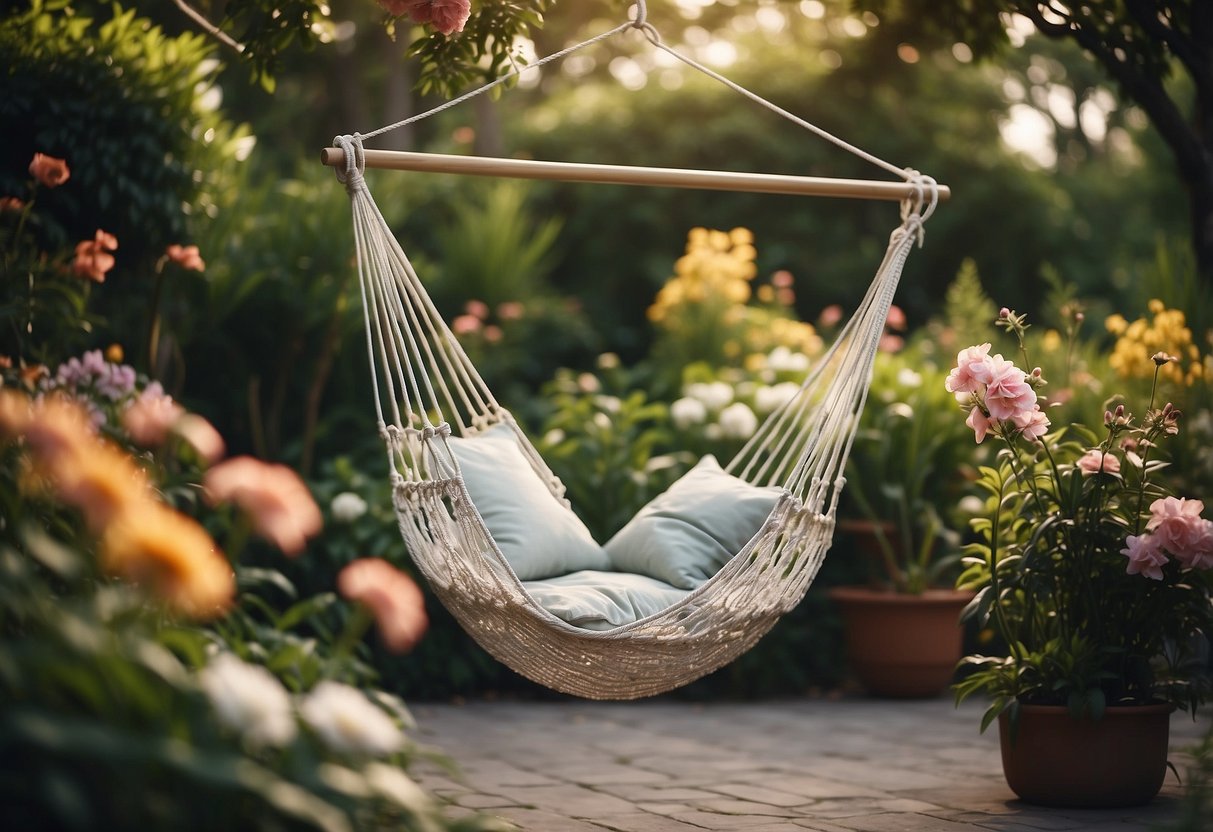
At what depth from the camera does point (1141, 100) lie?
3.06 meters

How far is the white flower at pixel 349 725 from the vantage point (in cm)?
110

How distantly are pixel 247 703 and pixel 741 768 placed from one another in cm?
181

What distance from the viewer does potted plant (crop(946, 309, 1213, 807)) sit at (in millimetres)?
2242

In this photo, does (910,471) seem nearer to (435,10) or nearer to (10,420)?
(435,10)

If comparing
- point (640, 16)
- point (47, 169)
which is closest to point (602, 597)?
point (640, 16)

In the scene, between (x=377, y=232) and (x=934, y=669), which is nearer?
(x=377, y=232)

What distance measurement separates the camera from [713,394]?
12.5 feet

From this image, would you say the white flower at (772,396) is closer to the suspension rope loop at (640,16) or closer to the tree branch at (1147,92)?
the tree branch at (1147,92)

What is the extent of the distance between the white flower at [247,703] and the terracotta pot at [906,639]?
2710 millimetres

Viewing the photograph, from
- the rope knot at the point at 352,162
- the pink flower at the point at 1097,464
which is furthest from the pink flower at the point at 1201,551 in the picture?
the rope knot at the point at 352,162

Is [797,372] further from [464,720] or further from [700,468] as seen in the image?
[464,720]

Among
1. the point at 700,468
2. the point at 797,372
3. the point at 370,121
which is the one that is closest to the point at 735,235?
the point at 797,372

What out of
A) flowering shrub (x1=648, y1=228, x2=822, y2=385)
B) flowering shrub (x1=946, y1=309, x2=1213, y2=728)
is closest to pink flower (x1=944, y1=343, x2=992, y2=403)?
flowering shrub (x1=946, y1=309, x2=1213, y2=728)

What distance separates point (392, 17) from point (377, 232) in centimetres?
55
